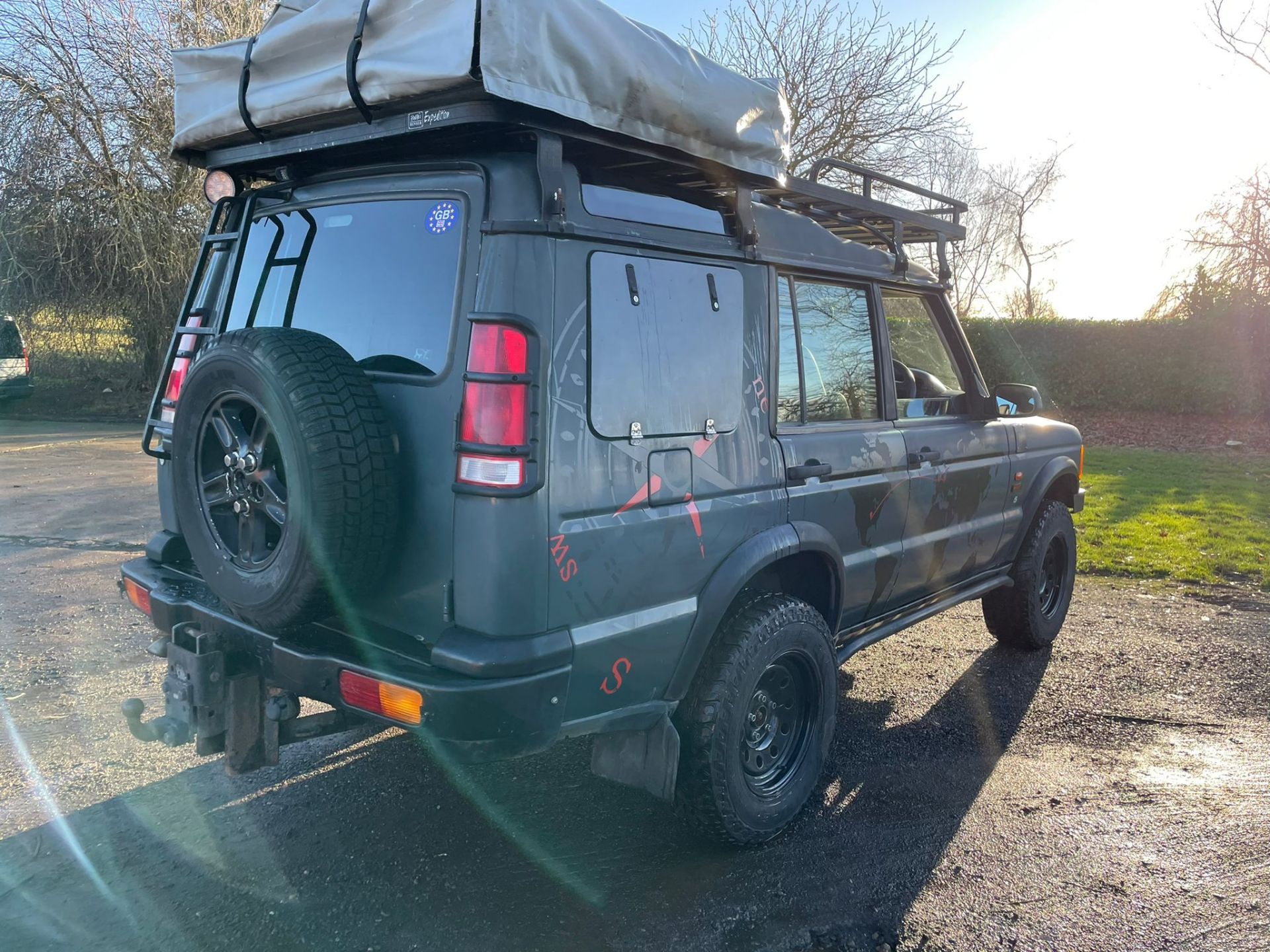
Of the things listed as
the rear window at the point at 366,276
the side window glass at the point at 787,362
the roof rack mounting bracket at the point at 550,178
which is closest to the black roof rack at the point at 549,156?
the roof rack mounting bracket at the point at 550,178

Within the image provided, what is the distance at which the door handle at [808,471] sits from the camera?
10.9ft

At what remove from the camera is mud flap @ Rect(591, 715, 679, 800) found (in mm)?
2949

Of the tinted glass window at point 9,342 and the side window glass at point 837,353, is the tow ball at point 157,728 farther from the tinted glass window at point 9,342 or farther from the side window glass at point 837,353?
the tinted glass window at point 9,342

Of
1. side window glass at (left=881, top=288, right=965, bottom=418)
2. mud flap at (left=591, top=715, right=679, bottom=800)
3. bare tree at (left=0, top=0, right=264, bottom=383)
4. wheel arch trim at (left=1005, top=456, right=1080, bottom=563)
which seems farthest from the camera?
bare tree at (left=0, top=0, right=264, bottom=383)

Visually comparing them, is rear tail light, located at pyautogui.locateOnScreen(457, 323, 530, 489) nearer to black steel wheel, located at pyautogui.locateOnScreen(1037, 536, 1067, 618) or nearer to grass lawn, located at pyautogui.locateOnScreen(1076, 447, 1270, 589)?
black steel wheel, located at pyautogui.locateOnScreen(1037, 536, 1067, 618)

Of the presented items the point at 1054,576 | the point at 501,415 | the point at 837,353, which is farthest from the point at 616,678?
the point at 1054,576

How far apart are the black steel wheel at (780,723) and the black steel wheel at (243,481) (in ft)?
5.49

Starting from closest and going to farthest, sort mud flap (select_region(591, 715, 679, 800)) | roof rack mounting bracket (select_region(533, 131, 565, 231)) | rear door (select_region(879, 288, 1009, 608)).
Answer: roof rack mounting bracket (select_region(533, 131, 565, 231))
mud flap (select_region(591, 715, 679, 800))
rear door (select_region(879, 288, 1009, 608))

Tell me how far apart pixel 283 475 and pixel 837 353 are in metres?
2.18

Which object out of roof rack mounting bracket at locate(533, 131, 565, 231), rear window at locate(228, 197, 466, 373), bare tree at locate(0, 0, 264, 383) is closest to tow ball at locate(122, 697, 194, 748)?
rear window at locate(228, 197, 466, 373)

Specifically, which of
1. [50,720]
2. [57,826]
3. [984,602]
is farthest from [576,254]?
[984,602]

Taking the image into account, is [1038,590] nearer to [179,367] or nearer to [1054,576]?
[1054,576]

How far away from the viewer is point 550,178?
255 centimetres

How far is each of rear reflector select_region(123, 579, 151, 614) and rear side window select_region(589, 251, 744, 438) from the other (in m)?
1.73
